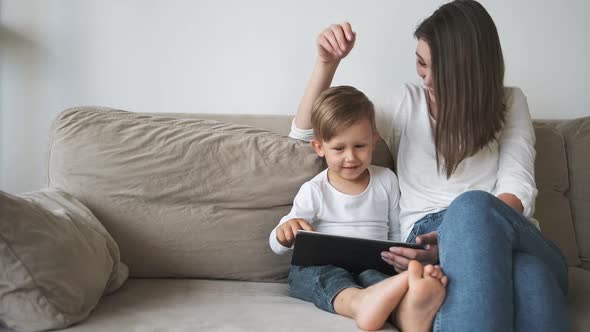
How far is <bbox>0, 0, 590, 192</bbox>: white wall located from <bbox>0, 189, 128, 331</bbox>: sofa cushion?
78 cm

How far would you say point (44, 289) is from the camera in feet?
3.41

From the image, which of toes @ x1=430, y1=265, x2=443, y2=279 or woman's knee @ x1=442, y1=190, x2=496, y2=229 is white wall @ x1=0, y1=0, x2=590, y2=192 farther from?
toes @ x1=430, y1=265, x2=443, y2=279

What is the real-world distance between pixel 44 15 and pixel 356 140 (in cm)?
113

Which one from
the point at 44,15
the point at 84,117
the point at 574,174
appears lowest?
the point at 574,174

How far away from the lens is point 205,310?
1.20 metres

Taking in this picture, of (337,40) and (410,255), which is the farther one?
(337,40)

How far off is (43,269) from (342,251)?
603 millimetres

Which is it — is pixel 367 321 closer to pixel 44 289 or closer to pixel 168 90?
pixel 44 289

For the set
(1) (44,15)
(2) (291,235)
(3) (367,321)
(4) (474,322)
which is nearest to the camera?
(4) (474,322)

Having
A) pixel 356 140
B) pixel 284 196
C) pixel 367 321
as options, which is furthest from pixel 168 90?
pixel 367 321

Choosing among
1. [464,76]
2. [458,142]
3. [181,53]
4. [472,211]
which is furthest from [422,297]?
[181,53]

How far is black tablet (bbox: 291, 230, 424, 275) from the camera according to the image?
3.96ft

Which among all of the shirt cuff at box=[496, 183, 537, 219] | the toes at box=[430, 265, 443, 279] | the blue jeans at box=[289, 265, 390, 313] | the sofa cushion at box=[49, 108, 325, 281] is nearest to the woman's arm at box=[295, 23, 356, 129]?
the sofa cushion at box=[49, 108, 325, 281]

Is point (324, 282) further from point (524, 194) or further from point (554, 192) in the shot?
point (554, 192)
